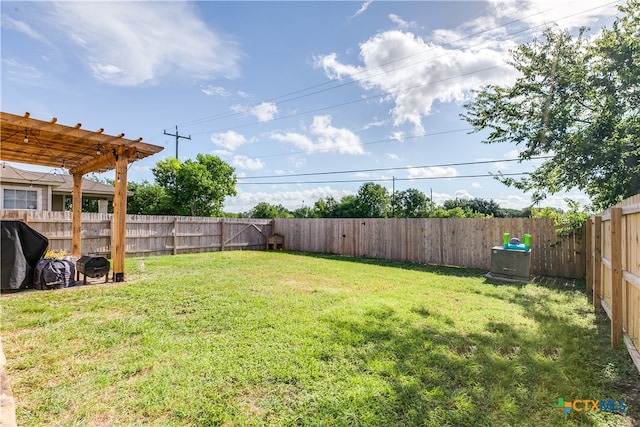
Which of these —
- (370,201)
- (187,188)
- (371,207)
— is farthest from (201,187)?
(371,207)

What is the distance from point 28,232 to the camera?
5332 mm

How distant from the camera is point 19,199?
36.1 feet

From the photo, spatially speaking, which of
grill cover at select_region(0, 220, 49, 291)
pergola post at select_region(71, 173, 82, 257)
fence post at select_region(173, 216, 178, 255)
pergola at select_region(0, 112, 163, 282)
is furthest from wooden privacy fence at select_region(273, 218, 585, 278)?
grill cover at select_region(0, 220, 49, 291)

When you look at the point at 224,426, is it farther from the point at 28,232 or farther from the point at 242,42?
the point at 242,42

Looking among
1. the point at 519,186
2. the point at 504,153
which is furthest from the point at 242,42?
the point at 504,153

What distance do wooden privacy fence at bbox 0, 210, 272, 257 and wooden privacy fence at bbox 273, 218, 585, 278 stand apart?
2125 millimetres

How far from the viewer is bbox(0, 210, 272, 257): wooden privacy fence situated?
855cm

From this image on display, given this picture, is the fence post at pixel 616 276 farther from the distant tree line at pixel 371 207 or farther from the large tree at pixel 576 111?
the distant tree line at pixel 371 207

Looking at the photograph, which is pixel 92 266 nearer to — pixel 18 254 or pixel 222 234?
pixel 18 254

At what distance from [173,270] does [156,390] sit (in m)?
5.97

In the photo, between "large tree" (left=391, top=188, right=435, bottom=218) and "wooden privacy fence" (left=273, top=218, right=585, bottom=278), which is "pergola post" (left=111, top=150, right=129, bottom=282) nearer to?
"wooden privacy fence" (left=273, top=218, right=585, bottom=278)

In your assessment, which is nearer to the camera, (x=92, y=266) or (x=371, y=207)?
(x=92, y=266)

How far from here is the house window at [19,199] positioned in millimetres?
10659

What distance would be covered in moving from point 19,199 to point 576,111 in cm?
1752
